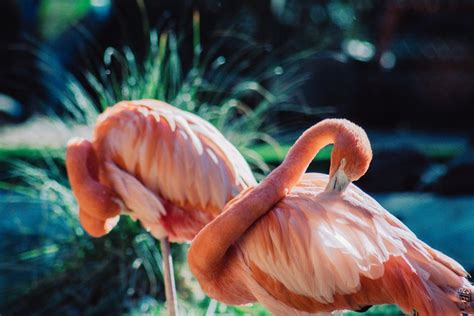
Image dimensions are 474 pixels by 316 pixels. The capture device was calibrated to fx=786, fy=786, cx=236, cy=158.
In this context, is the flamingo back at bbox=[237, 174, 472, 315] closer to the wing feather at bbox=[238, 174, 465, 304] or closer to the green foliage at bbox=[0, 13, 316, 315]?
the wing feather at bbox=[238, 174, 465, 304]

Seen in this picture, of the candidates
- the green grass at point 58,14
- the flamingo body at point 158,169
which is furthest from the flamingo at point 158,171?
the green grass at point 58,14

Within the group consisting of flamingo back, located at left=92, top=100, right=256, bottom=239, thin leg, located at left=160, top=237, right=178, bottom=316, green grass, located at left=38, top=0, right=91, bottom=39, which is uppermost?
green grass, located at left=38, top=0, right=91, bottom=39

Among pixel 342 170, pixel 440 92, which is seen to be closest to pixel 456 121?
pixel 440 92

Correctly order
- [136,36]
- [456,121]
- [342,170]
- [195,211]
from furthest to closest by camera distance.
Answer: [456,121] → [136,36] → [195,211] → [342,170]

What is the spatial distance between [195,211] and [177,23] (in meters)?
3.96

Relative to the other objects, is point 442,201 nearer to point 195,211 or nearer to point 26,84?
point 195,211

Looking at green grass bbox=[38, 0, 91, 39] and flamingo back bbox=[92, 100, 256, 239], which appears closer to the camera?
flamingo back bbox=[92, 100, 256, 239]

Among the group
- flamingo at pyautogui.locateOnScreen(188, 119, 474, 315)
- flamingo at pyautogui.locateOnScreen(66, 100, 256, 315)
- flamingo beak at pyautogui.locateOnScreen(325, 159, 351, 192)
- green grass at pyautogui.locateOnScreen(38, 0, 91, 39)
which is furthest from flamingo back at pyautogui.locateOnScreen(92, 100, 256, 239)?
green grass at pyautogui.locateOnScreen(38, 0, 91, 39)

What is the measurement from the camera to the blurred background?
11.8 ft

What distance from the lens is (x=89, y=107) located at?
3736mm

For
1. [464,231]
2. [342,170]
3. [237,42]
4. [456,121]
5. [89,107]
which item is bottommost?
[342,170]

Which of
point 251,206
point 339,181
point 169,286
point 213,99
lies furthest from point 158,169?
point 213,99

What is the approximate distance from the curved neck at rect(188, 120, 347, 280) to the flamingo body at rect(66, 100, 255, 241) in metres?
0.53

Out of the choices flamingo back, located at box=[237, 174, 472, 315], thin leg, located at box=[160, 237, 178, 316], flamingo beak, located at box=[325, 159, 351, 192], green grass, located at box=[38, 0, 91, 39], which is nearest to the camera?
flamingo back, located at box=[237, 174, 472, 315]
